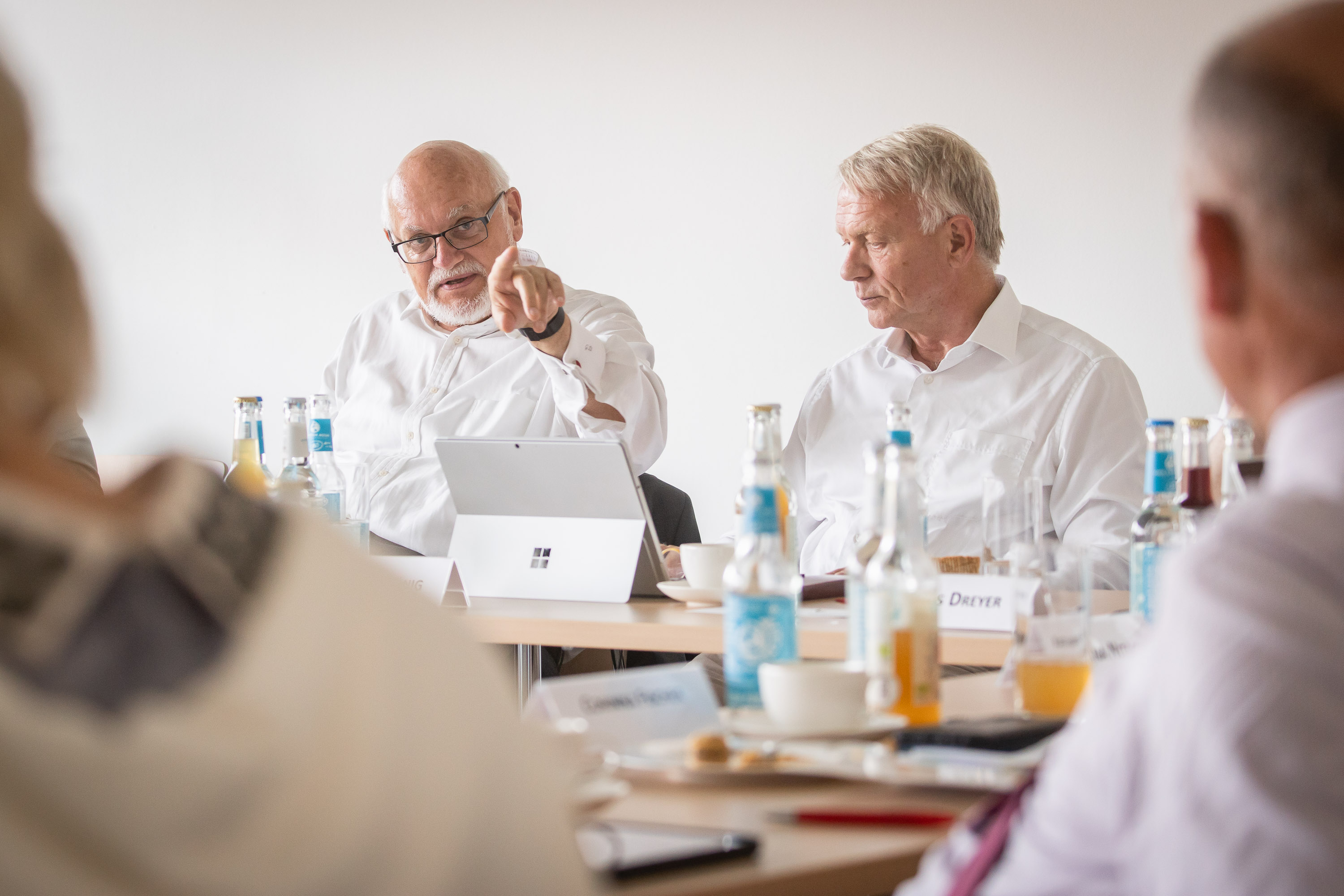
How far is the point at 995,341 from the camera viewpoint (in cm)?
255

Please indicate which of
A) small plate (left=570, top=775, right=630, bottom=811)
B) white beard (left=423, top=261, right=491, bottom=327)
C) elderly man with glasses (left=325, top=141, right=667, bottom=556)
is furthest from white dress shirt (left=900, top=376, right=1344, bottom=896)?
white beard (left=423, top=261, right=491, bottom=327)

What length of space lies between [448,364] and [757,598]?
1949 millimetres

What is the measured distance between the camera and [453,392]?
2.93 metres

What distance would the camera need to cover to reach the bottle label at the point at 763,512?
1179mm

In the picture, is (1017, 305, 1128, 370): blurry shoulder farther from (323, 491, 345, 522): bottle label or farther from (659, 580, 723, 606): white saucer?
(323, 491, 345, 522): bottle label

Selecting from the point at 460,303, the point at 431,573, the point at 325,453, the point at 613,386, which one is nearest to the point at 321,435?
the point at 325,453

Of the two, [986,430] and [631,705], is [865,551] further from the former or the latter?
[986,430]

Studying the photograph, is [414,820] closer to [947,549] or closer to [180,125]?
[947,549]

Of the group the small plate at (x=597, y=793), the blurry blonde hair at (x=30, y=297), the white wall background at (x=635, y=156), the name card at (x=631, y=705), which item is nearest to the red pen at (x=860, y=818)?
the small plate at (x=597, y=793)

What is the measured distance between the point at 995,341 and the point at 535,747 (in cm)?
211

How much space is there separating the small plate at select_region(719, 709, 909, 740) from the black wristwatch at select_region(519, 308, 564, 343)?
148 centimetres

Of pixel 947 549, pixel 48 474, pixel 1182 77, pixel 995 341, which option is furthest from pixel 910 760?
pixel 1182 77

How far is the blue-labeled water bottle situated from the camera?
1133mm

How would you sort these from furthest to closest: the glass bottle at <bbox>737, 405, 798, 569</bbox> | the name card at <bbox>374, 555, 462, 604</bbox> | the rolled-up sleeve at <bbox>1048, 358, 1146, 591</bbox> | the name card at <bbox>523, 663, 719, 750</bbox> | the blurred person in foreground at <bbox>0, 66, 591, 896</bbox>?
1. the rolled-up sleeve at <bbox>1048, 358, 1146, 591</bbox>
2. the name card at <bbox>374, 555, 462, 604</bbox>
3. the glass bottle at <bbox>737, 405, 798, 569</bbox>
4. the name card at <bbox>523, 663, 719, 750</bbox>
5. the blurred person in foreground at <bbox>0, 66, 591, 896</bbox>
